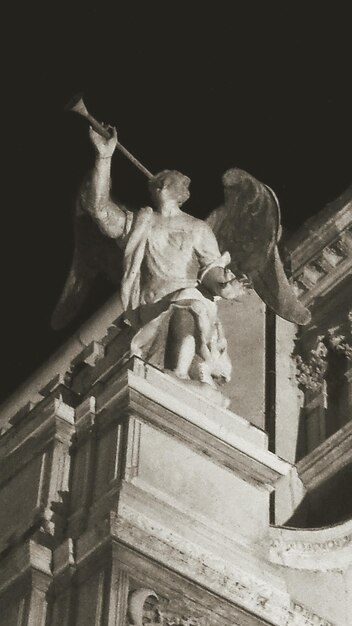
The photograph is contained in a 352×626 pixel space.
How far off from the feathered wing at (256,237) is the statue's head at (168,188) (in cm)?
101

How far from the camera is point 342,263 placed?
65.0 ft

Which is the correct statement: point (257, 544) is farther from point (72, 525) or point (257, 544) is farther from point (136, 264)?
point (136, 264)

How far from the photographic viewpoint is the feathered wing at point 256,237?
725 inches

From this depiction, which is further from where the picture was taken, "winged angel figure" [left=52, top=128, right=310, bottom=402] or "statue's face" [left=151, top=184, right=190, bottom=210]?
"statue's face" [left=151, top=184, right=190, bottom=210]

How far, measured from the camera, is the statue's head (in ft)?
57.9

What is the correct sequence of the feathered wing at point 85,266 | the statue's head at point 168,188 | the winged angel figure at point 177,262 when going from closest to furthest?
1. the winged angel figure at point 177,262
2. the statue's head at point 168,188
3. the feathered wing at point 85,266

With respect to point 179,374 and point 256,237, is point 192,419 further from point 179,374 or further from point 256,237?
point 256,237

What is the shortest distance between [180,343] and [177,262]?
905 millimetres

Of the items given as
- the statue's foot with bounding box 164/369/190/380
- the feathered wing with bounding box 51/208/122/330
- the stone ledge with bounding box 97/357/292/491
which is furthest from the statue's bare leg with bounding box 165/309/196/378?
the feathered wing with bounding box 51/208/122/330

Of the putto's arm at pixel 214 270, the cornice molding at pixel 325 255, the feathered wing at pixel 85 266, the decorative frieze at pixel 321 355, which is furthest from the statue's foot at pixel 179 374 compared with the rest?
the cornice molding at pixel 325 255

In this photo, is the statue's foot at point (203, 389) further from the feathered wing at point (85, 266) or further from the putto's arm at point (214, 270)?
the feathered wing at point (85, 266)

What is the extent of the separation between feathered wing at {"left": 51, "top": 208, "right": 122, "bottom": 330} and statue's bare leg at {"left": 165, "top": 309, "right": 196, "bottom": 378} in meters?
1.34

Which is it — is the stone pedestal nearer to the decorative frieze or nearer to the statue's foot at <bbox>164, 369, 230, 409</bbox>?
the statue's foot at <bbox>164, 369, 230, 409</bbox>

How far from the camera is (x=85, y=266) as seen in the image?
59.8 ft
